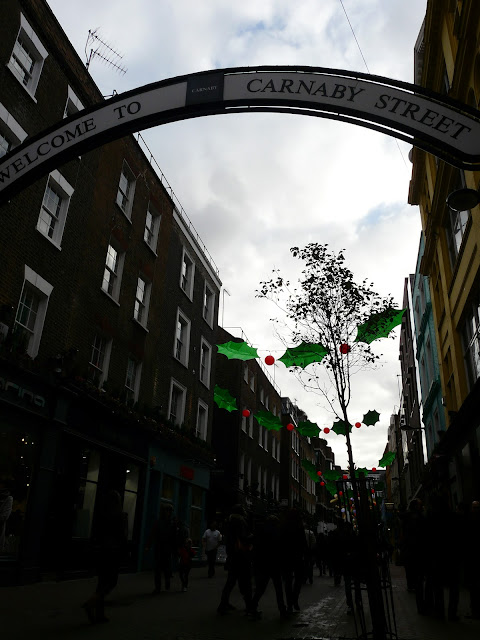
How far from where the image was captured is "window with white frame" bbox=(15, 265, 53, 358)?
12469mm

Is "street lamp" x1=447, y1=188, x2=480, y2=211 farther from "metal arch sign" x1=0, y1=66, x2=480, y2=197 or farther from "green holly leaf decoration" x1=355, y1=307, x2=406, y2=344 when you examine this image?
"green holly leaf decoration" x1=355, y1=307, x2=406, y2=344

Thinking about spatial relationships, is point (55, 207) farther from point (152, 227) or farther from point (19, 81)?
point (152, 227)

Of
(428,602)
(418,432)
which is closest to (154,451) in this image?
(428,602)

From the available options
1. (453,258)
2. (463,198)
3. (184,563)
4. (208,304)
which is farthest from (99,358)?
(453,258)

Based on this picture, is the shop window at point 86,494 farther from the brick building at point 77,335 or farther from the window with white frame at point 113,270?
the window with white frame at point 113,270

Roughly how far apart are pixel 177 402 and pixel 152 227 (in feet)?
25.0

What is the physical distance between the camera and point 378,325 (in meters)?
14.6

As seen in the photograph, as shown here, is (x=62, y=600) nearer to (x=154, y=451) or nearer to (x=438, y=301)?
(x=154, y=451)

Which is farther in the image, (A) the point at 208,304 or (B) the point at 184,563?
(A) the point at 208,304

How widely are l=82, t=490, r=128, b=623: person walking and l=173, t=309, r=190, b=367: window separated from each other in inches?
591

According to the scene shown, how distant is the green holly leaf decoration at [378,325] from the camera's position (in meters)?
14.5

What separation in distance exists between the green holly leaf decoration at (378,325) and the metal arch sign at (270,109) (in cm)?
1045

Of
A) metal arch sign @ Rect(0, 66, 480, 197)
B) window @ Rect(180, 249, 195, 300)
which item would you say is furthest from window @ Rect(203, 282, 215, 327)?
metal arch sign @ Rect(0, 66, 480, 197)

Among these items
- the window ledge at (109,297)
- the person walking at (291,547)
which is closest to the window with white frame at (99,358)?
the window ledge at (109,297)
